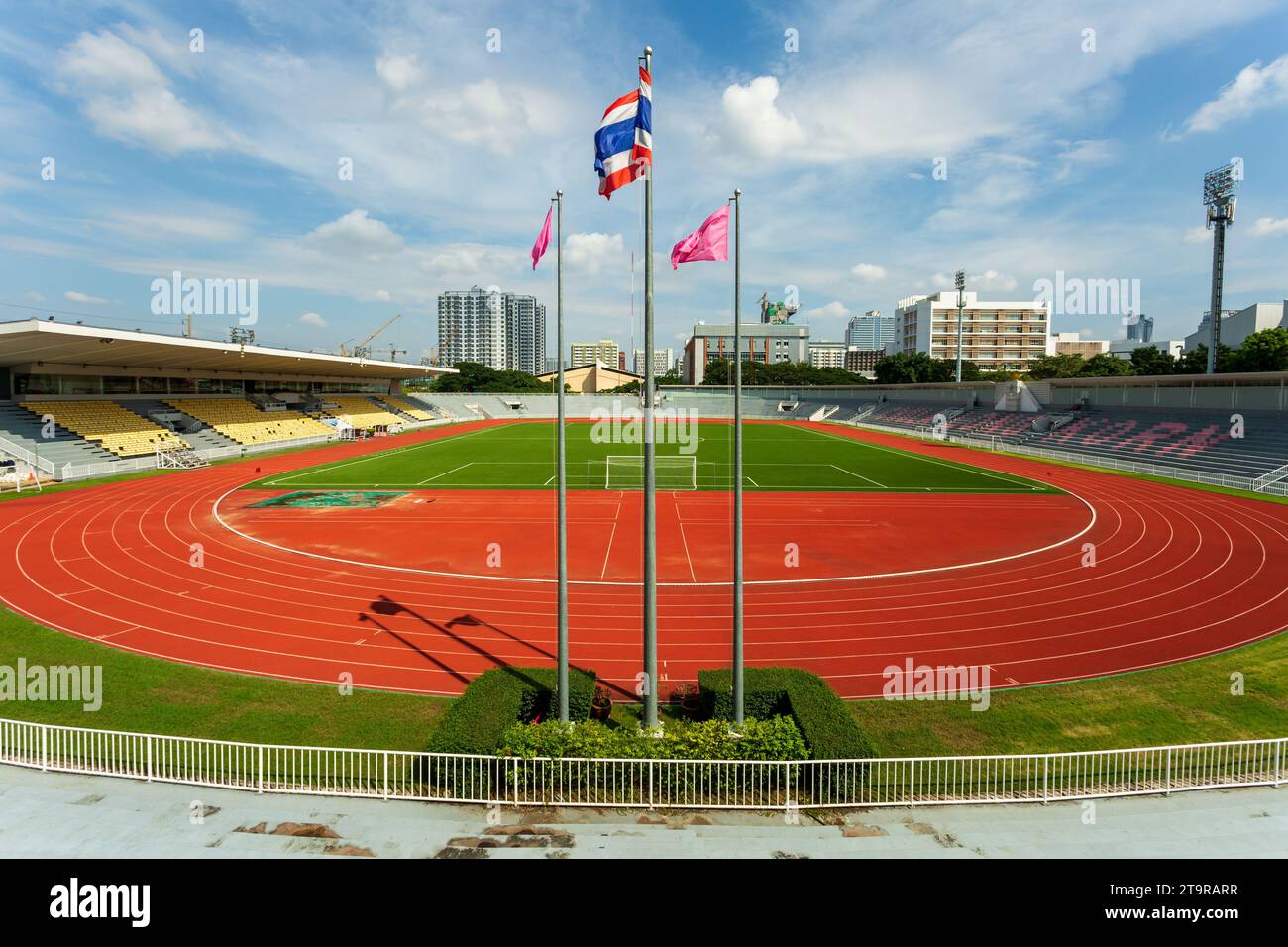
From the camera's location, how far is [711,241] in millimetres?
9016

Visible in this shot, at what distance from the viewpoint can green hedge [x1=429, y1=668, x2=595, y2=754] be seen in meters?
9.52

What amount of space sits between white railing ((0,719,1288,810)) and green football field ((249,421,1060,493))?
89.0ft

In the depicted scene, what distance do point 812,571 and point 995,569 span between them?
5.92 m

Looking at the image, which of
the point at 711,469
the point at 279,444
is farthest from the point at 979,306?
the point at 279,444

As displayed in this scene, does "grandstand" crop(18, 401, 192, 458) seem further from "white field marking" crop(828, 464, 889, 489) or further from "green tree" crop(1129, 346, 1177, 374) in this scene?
"green tree" crop(1129, 346, 1177, 374)

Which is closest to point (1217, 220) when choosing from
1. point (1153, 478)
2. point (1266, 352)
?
point (1266, 352)

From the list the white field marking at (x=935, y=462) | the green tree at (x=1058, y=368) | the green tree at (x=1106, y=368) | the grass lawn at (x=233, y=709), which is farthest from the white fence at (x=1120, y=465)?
the grass lawn at (x=233, y=709)

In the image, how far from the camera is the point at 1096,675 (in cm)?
1331

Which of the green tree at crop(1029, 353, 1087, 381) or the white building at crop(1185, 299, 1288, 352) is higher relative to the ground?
the white building at crop(1185, 299, 1288, 352)

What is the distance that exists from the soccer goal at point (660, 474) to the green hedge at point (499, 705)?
864 inches

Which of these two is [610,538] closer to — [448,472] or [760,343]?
[448,472]

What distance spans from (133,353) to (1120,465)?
67.8 m

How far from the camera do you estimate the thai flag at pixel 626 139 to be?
343 inches

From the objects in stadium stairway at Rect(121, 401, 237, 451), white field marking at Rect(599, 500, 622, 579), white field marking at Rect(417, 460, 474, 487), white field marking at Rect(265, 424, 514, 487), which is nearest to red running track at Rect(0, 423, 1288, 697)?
white field marking at Rect(599, 500, 622, 579)
